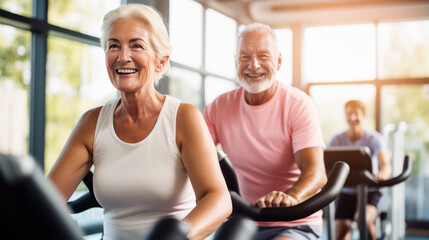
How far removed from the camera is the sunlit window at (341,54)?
6.38 metres

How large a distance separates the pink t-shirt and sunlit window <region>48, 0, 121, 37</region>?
1.95 metres

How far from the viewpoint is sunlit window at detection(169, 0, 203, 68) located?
15.6 feet

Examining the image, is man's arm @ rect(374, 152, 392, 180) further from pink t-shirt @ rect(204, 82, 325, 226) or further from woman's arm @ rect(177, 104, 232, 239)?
woman's arm @ rect(177, 104, 232, 239)

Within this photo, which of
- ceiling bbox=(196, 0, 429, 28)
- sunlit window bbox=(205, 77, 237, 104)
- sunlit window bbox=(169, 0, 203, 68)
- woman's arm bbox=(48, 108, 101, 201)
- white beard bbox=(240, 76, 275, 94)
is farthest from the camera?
sunlit window bbox=(205, 77, 237, 104)

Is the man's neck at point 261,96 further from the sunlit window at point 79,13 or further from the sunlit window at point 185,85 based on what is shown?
the sunlit window at point 185,85

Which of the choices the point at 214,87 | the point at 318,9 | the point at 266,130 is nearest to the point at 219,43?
the point at 214,87

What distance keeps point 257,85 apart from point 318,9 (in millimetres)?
4134

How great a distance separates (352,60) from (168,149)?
5776 millimetres

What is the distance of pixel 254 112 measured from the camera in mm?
1631

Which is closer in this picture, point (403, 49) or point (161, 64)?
point (161, 64)

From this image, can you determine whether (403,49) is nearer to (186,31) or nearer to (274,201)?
(186,31)

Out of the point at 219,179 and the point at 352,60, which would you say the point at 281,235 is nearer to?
the point at 219,179

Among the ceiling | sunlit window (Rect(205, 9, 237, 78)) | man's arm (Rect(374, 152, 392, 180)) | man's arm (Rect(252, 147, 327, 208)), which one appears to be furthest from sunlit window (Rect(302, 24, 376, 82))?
man's arm (Rect(252, 147, 327, 208))

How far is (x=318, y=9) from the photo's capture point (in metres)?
5.43
